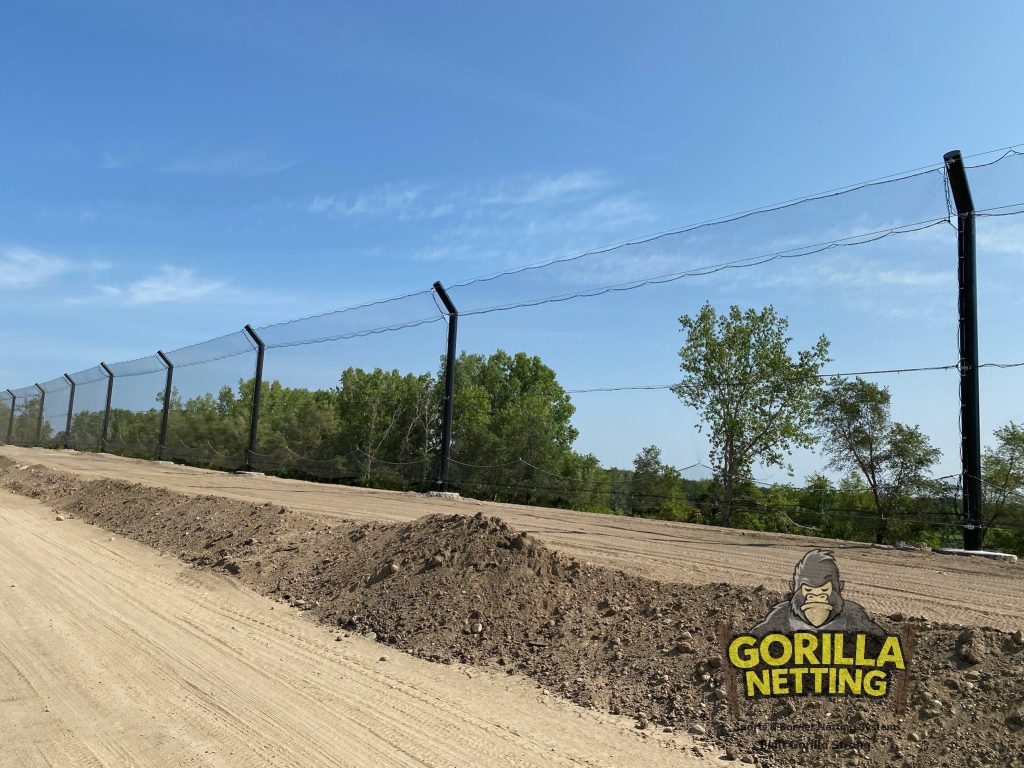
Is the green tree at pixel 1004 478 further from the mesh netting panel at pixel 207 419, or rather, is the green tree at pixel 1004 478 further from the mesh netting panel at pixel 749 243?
the mesh netting panel at pixel 207 419

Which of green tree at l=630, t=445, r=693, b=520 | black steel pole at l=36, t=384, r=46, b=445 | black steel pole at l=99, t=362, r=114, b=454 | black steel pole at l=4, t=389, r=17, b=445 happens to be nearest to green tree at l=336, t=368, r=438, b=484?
green tree at l=630, t=445, r=693, b=520

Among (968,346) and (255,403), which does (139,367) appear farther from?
(968,346)

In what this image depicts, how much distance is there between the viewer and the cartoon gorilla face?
170 inches

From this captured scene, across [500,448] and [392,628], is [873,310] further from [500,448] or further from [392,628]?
[500,448]

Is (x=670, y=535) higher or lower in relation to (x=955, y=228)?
lower

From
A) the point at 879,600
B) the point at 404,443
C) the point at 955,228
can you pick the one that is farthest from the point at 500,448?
the point at 879,600

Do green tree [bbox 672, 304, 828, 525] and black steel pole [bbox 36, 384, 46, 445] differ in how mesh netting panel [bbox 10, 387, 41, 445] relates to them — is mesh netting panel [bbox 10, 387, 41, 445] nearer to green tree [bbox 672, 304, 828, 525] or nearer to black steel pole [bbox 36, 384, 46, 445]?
black steel pole [bbox 36, 384, 46, 445]

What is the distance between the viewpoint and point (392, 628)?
5.55m

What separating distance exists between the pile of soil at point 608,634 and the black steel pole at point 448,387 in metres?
6.12

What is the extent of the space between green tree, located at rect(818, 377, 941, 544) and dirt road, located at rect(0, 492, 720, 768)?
730 cm

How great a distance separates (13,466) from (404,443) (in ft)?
47.6

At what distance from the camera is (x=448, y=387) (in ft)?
50.6

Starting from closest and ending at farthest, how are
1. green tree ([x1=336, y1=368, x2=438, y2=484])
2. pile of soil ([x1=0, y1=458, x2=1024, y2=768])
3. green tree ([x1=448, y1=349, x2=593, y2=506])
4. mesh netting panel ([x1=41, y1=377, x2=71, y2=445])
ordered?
pile of soil ([x1=0, y1=458, x2=1024, y2=768]) → green tree ([x1=448, y1=349, x2=593, y2=506]) → green tree ([x1=336, y1=368, x2=438, y2=484]) → mesh netting panel ([x1=41, y1=377, x2=71, y2=445])

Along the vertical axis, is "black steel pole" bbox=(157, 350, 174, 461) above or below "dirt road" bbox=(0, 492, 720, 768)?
above
